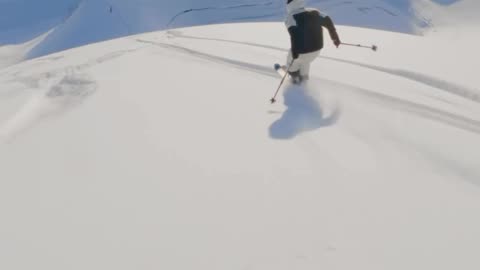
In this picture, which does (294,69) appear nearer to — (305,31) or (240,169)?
(305,31)

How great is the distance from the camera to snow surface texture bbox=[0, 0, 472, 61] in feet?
54.1

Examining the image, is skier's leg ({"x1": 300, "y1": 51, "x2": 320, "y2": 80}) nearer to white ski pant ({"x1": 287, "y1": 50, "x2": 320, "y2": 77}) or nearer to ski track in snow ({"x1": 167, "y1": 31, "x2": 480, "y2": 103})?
white ski pant ({"x1": 287, "y1": 50, "x2": 320, "y2": 77})

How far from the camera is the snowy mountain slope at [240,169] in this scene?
1847 mm

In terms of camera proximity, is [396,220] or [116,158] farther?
[116,158]

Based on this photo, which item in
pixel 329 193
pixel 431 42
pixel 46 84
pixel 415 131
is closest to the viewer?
pixel 329 193

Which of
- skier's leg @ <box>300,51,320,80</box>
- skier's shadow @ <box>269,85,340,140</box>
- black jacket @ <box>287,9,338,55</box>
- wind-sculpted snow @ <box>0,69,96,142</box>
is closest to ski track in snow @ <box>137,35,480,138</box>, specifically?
skier's shadow @ <box>269,85,340,140</box>

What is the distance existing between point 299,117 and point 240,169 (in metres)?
0.79

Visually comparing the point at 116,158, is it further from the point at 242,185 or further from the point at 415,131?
the point at 415,131

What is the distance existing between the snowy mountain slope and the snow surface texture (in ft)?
43.5

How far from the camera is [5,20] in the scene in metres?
22.9

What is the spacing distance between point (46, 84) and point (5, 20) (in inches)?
875

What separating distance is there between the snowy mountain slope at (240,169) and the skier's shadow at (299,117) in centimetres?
1

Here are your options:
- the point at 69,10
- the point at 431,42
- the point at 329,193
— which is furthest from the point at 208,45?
the point at 69,10

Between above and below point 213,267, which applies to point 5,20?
below
